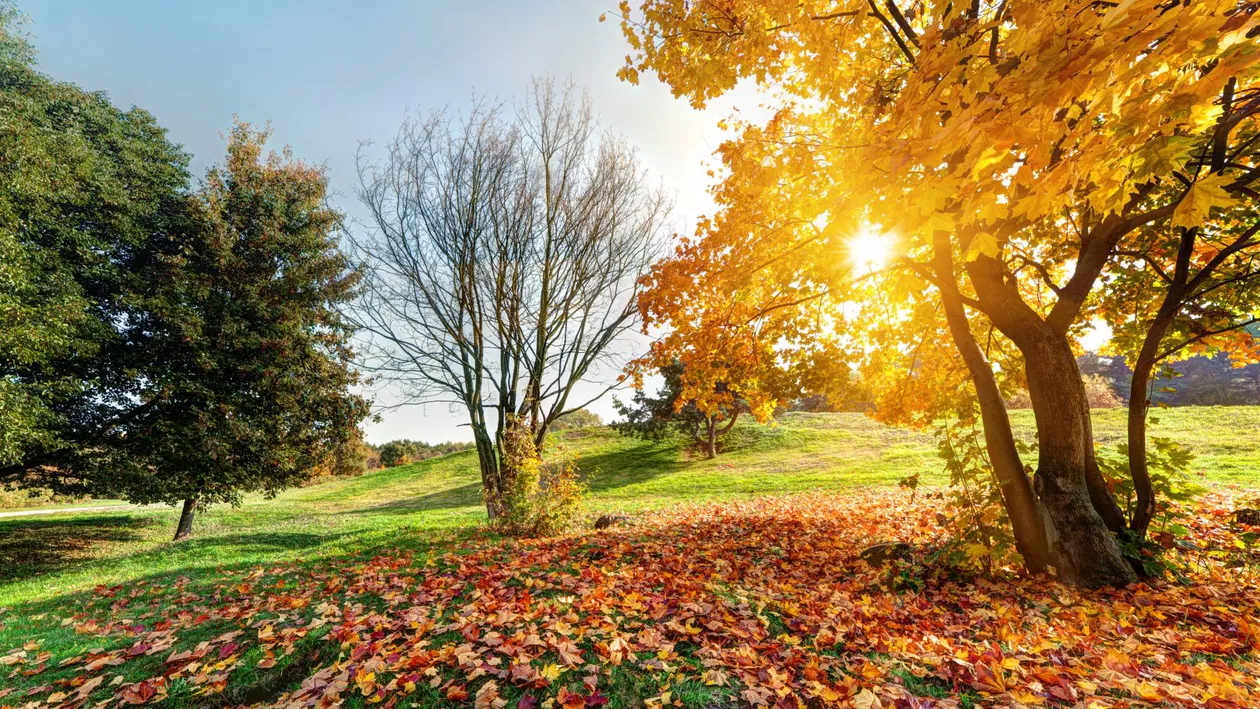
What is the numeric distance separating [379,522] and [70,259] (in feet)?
31.0

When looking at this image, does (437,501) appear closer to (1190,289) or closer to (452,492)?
(452,492)

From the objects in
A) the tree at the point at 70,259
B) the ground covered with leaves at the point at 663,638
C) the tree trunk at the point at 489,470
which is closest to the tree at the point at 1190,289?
the ground covered with leaves at the point at 663,638

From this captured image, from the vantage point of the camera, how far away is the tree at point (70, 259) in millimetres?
8539

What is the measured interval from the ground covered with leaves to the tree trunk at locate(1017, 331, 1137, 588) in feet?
0.98

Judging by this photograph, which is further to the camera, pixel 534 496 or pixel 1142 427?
pixel 534 496

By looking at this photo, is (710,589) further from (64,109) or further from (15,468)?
(64,109)

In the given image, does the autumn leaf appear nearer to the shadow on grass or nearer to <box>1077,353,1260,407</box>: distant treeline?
the shadow on grass

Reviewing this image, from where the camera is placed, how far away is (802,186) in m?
7.11

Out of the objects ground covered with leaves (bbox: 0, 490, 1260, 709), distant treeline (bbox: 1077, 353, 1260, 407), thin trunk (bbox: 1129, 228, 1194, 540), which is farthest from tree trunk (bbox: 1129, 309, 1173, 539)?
distant treeline (bbox: 1077, 353, 1260, 407)

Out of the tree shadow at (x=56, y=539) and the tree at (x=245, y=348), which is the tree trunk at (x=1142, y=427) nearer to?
the tree at (x=245, y=348)

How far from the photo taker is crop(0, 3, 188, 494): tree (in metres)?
8.54

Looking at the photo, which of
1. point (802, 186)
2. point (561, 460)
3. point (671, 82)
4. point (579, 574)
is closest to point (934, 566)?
point (579, 574)

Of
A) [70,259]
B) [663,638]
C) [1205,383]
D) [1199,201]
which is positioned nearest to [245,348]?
[70,259]

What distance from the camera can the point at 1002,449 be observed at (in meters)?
5.50
